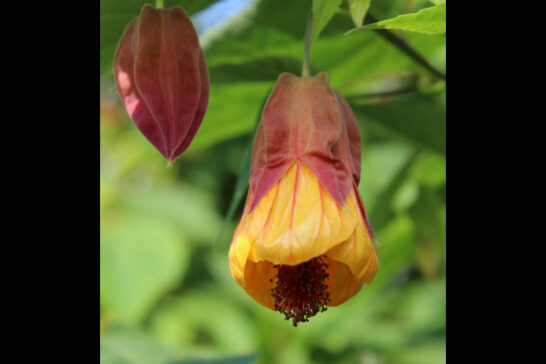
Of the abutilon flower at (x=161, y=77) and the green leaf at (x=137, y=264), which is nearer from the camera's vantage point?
the abutilon flower at (x=161, y=77)

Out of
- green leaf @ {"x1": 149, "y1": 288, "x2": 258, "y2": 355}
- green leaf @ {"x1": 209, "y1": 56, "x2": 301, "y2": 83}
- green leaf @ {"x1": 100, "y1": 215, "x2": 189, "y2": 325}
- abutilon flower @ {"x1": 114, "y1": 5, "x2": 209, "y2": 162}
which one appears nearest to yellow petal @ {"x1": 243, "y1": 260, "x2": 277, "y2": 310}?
abutilon flower @ {"x1": 114, "y1": 5, "x2": 209, "y2": 162}

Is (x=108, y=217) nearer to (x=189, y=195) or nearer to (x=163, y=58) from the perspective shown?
(x=189, y=195)

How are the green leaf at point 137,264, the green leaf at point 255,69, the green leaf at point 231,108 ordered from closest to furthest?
the green leaf at point 255,69, the green leaf at point 231,108, the green leaf at point 137,264

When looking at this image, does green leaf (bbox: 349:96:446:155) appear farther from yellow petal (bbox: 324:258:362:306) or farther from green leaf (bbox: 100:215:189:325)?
green leaf (bbox: 100:215:189:325)

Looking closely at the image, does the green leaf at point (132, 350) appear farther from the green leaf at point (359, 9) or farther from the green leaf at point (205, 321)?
the green leaf at point (205, 321)

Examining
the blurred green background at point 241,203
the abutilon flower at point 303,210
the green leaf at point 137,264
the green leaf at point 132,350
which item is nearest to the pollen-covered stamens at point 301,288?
the abutilon flower at point 303,210
